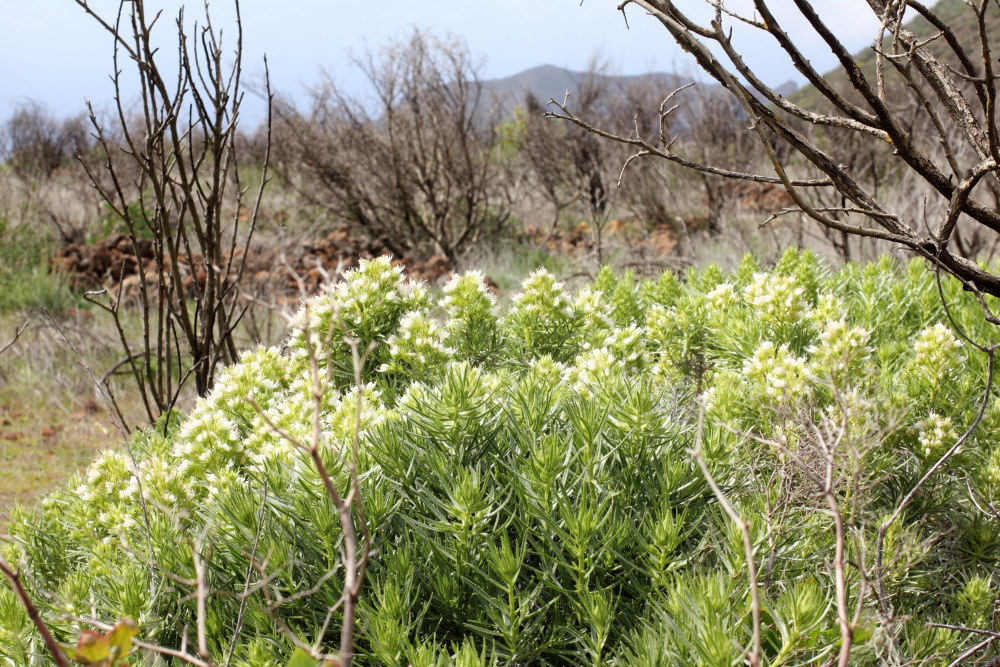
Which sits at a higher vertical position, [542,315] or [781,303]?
[542,315]

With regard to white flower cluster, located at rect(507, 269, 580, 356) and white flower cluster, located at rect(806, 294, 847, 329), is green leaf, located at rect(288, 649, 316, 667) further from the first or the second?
white flower cluster, located at rect(806, 294, 847, 329)

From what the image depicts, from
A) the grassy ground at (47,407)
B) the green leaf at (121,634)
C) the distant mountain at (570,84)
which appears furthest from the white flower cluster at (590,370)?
the distant mountain at (570,84)

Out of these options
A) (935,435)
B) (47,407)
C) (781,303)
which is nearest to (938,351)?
(935,435)

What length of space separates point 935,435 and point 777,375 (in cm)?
42

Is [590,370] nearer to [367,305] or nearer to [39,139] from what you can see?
[367,305]

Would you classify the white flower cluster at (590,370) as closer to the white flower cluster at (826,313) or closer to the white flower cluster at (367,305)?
the white flower cluster at (367,305)

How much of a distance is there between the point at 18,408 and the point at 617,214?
11070mm

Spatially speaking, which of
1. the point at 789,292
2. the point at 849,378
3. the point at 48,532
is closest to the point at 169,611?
the point at 48,532

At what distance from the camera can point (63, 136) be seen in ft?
74.8

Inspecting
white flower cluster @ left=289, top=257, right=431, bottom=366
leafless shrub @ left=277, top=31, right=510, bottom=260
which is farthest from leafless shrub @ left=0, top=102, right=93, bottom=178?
white flower cluster @ left=289, top=257, right=431, bottom=366

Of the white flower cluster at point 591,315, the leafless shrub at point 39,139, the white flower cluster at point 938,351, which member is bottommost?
the white flower cluster at point 938,351

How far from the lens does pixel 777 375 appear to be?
1.98 m

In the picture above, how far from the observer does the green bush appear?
1226mm

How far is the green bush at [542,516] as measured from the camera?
123 cm
